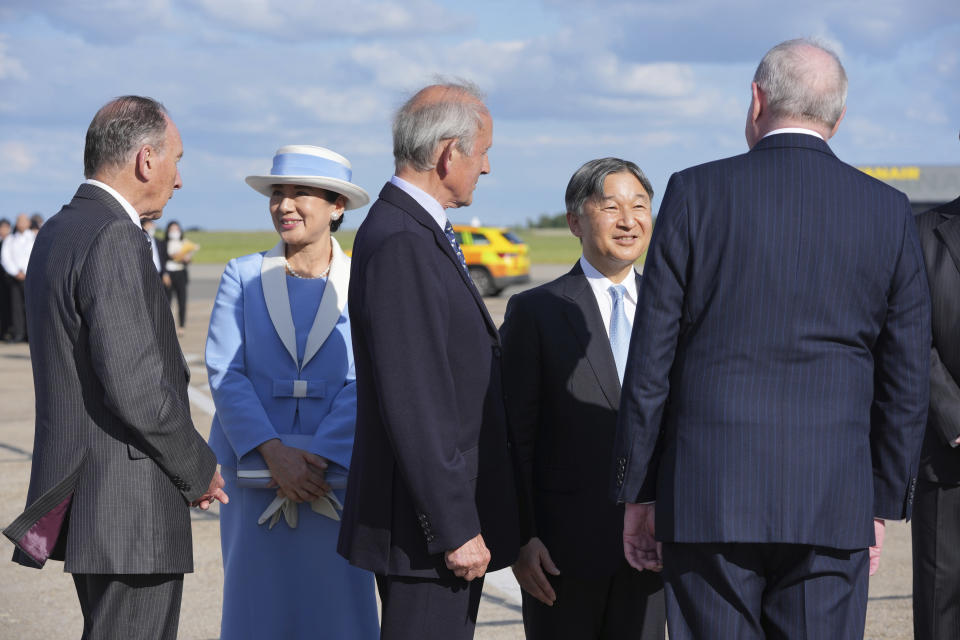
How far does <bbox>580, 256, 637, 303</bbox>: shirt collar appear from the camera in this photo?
358 cm

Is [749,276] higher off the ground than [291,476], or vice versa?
[749,276]

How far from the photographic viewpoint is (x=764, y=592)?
2756mm

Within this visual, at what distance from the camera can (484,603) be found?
17.8ft

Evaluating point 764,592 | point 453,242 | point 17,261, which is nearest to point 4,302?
point 17,261

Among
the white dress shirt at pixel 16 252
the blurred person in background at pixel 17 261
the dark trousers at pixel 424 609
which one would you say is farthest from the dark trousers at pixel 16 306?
the dark trousers at pixel 424 609

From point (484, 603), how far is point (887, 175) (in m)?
22.0

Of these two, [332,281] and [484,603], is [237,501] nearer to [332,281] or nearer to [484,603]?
[332,281]

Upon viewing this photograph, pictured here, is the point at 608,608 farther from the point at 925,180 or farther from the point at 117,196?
the point at 925,180

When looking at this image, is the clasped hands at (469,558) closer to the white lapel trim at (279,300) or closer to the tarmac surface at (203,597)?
the white lapel trim at (279,300)

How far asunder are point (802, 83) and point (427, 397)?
Result: 1.21 m

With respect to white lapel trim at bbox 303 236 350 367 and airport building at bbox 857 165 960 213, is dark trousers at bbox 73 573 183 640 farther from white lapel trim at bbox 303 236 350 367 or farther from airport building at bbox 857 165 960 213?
airport building at bbox 857 165 960 213

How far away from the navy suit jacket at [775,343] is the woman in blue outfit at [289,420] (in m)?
1.38

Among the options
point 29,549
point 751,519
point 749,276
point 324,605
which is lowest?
point 324,605

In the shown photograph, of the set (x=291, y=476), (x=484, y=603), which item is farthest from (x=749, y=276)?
(x=484, y=603)
